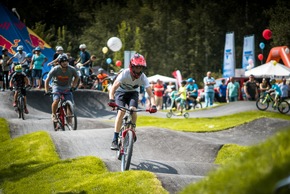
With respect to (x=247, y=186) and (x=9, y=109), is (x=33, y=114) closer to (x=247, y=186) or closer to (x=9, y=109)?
(x=9, y=109)

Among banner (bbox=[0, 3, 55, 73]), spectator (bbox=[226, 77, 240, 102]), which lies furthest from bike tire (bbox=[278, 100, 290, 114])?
banner (bbox=[0, 3, 55, 73])

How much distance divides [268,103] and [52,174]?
606 inches

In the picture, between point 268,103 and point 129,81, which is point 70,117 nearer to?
point 129,81

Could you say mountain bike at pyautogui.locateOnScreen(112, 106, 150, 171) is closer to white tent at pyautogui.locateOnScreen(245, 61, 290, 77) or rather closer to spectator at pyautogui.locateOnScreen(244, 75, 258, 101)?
spectator at pyautogui.locateOnScreen(244, 75, 258, 101)

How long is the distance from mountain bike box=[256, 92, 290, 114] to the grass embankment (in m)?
12.6

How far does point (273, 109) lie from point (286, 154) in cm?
2203

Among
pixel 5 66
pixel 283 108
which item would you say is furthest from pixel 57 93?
pixel 283 108

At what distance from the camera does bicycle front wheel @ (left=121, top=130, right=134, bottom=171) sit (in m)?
8.97

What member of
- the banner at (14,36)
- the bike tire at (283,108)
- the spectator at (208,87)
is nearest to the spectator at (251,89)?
the spectator at (208,87)

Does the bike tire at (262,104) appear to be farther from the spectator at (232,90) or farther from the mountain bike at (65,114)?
the mountain bike at (65,114)

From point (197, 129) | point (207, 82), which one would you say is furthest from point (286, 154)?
point (207, 82)

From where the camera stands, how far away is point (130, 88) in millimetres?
9781

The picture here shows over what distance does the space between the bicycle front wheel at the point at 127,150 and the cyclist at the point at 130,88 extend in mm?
426

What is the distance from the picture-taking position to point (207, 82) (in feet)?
84.0
